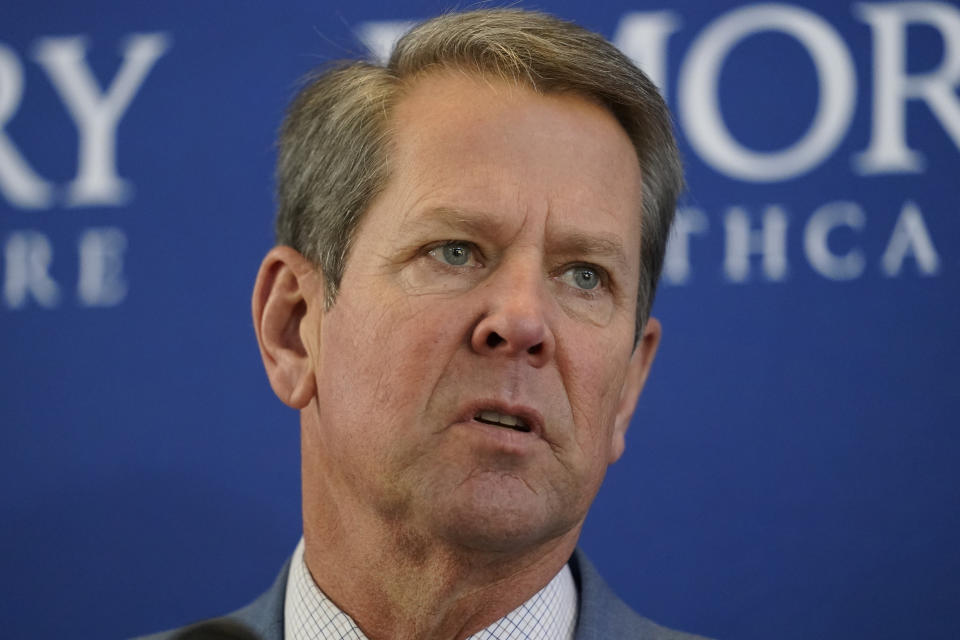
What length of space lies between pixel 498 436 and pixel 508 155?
1.34 ft

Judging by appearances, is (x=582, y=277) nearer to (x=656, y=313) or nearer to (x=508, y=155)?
(x=508, y=155)

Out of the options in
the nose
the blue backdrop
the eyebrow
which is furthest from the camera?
the blue backdrop

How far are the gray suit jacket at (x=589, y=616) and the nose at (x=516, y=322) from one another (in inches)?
17.7

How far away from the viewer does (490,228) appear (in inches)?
69.6

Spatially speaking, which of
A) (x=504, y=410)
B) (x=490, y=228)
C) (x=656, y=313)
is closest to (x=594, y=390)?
(x=504, y=410)

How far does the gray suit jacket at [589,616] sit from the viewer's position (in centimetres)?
191

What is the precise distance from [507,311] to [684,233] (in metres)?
0.82

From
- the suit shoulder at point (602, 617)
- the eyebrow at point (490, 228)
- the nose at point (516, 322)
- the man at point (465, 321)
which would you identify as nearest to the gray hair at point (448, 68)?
the man at point (465, 321)

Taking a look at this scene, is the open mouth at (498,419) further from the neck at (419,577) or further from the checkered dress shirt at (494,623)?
the checkered dress shirt at (494,623)

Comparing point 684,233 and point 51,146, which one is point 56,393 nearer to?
point 51,146

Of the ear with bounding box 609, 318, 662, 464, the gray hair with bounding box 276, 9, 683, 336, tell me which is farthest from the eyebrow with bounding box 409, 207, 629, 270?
the ear with bounding box 609, 318, 662, 464

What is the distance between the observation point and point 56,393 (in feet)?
8.87

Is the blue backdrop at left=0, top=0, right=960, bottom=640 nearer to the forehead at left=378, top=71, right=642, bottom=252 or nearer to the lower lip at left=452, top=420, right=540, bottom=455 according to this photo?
the forehead at left=378, top=71, right=642, bottom=252

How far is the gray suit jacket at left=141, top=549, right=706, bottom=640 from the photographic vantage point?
191 cm
